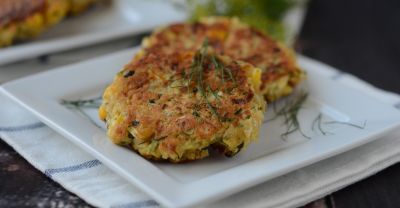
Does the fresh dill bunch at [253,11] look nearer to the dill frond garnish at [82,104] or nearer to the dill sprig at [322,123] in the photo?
the dill sprig at [322,123]

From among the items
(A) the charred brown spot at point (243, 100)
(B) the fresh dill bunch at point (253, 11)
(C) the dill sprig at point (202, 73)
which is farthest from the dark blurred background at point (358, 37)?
(A) the charred brown spot at point (243, 100)

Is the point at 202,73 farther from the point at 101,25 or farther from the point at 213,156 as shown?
the point at 101,25

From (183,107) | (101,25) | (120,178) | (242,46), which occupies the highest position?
(183,107)

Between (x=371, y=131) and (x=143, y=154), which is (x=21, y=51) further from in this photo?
(x=371, y=131)

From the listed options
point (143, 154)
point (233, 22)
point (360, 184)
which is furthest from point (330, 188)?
point (233, 22)

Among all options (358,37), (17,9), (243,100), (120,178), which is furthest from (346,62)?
(120,178)

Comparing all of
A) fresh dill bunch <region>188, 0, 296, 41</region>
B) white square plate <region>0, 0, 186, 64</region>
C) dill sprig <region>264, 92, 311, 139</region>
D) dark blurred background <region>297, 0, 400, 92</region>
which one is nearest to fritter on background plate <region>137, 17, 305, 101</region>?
dill sprig <region>264, 92, 311, 139</region>
